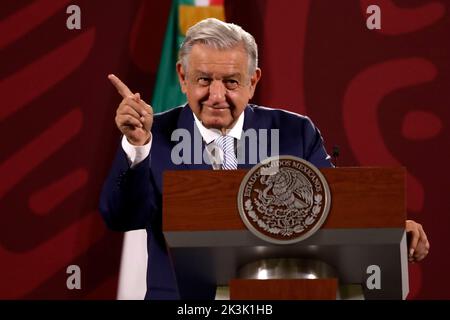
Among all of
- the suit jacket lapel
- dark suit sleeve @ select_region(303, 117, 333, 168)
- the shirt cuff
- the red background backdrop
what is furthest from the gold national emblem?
the red background backdrop

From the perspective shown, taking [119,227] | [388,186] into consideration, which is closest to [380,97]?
[119,227]

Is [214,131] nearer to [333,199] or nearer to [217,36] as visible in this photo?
[217,36]

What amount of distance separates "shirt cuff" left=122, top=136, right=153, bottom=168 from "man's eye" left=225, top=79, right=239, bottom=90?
1.55ft

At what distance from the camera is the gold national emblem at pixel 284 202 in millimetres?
2213

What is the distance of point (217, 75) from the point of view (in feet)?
9.80

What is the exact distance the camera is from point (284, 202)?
2.23 meters

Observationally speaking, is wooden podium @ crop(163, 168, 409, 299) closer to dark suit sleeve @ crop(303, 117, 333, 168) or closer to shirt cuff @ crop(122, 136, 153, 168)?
shirt cuff @ crop(122, 136, 153, 168)

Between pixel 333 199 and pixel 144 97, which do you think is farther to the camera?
pixel 144 97

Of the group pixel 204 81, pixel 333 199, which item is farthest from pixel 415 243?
pixel 204 81

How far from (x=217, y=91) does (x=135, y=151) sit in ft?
1.54

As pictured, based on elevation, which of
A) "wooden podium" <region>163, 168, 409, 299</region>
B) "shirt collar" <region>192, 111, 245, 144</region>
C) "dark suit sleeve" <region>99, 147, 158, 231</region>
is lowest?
"wooden podium" <region>163, 168, 409, 299</region>

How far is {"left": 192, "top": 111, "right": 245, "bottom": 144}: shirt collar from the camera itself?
3002 millimetres

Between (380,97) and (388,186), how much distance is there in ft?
6.23
